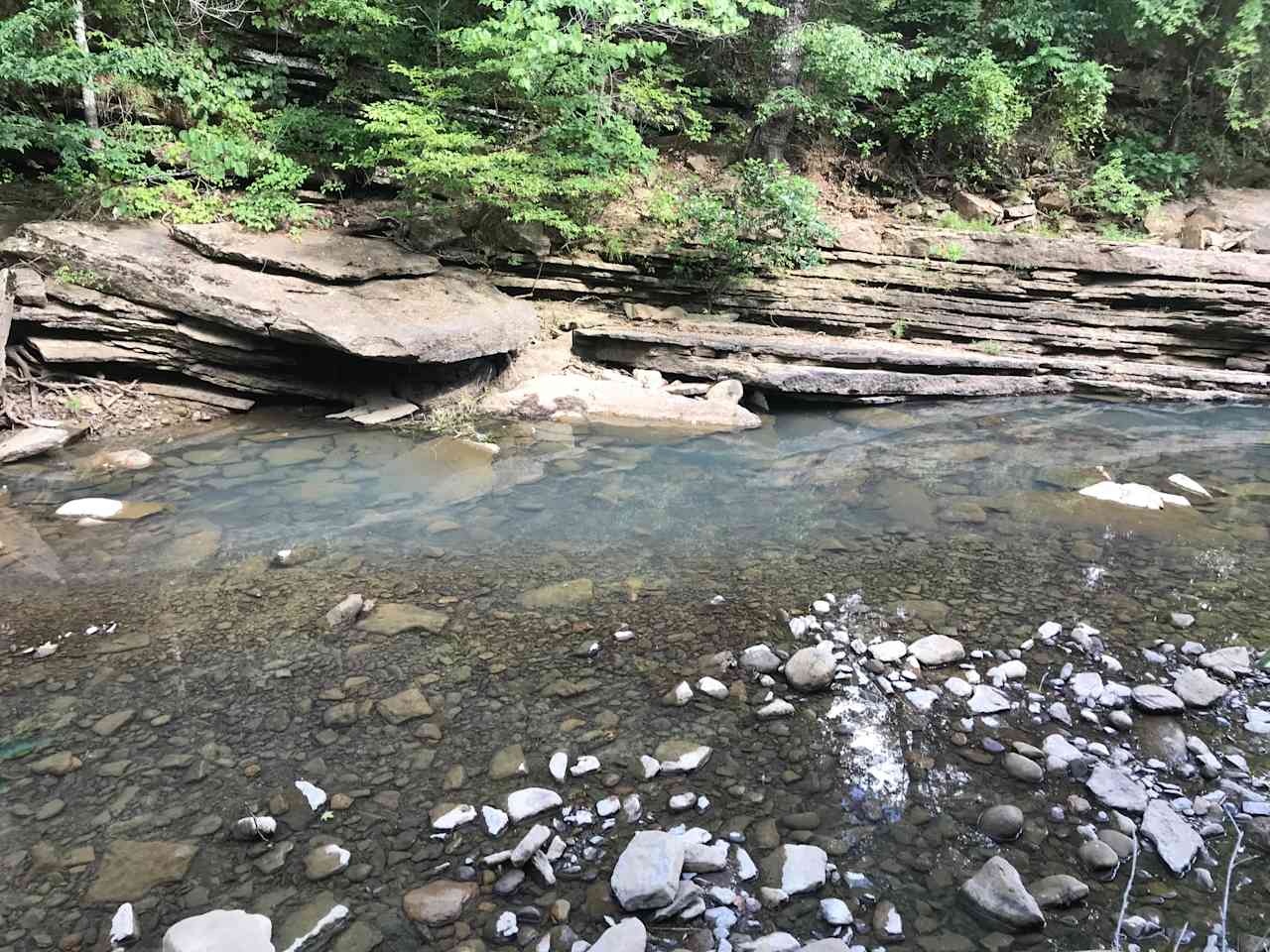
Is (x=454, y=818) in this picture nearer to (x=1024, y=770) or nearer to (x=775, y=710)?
(x=775, y=710)

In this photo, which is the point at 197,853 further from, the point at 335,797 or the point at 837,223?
the point at 837,223

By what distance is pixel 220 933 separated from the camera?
2.03 metres

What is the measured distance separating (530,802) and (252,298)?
6585 mm

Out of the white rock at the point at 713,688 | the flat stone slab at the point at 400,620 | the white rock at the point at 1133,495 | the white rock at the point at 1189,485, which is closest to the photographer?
the white rock at the point at 713,688

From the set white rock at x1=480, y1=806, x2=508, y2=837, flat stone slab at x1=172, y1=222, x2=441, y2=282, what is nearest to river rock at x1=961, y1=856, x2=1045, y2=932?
→ white rock at x1=480, y1=806, x2=508, y2=837

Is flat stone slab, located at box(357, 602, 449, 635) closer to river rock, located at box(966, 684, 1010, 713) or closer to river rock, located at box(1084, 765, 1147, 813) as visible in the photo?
river rock, located at box(966, 684, 1010, 713)

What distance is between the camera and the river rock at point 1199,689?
3170mm

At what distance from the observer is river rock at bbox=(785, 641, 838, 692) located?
11.0ft

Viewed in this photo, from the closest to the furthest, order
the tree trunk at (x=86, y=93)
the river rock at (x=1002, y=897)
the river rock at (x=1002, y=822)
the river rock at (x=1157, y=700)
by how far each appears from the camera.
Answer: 1. the river rock at (x=1002, y=897)
2. the river rock at (x=1002, y=822)
3. the river rock at (x=1157, y=700)
4. the tree trunk at (x=86, y=93)

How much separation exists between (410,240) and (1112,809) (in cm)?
899

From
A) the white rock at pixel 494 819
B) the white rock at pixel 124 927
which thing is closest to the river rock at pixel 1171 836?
the white rock at pixel 494 819

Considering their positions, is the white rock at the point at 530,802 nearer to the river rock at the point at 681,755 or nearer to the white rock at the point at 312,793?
the river rock at the point at 681,755

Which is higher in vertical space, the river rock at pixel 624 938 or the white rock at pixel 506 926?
the river rock at pixel 624 938

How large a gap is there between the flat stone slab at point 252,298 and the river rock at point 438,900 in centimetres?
593
